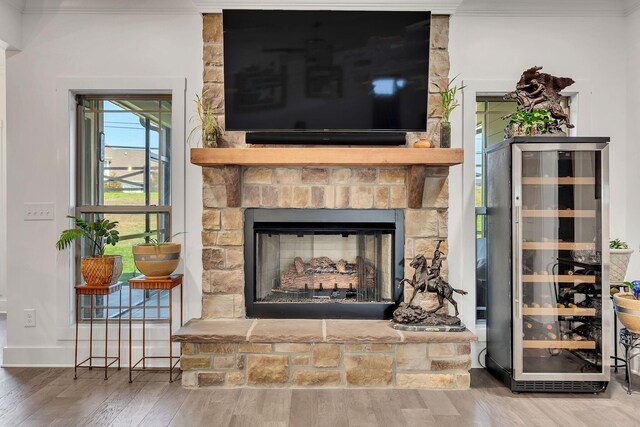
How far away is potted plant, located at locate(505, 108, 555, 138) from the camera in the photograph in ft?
9.50

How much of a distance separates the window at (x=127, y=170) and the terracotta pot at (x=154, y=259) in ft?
1.36

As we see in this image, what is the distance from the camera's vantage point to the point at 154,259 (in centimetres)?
302

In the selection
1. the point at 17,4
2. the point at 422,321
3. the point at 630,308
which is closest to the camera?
the point at 630,308

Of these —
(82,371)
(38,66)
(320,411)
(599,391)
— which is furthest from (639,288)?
(38,66)

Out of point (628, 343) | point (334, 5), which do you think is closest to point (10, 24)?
point (334, 5)

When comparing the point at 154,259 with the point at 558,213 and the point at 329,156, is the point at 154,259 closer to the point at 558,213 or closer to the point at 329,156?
the point at 329,156

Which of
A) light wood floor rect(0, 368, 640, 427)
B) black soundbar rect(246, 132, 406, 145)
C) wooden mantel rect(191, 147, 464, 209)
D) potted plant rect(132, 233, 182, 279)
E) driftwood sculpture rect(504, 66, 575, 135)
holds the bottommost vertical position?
light wood floor rect(0, 368, 640, 427)

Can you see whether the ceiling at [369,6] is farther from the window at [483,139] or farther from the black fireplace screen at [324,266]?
the black fireplace screen at [324,266]

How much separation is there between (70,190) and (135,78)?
95cm

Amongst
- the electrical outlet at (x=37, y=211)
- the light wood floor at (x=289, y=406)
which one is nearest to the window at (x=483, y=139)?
the light wood floor at (x=289, y=406)

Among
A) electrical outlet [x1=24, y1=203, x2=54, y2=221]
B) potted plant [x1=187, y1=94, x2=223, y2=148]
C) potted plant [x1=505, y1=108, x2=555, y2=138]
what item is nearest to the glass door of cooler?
potted plant [x1=505, y1=108, x2=555, y2=138]

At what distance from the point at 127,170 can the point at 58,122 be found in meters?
0.57

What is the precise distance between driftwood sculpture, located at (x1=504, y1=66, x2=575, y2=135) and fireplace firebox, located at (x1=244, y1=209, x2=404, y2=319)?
1.11m

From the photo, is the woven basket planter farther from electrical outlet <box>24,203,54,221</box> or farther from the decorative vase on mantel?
electrical outlet <box>24,203,54,221</box>
